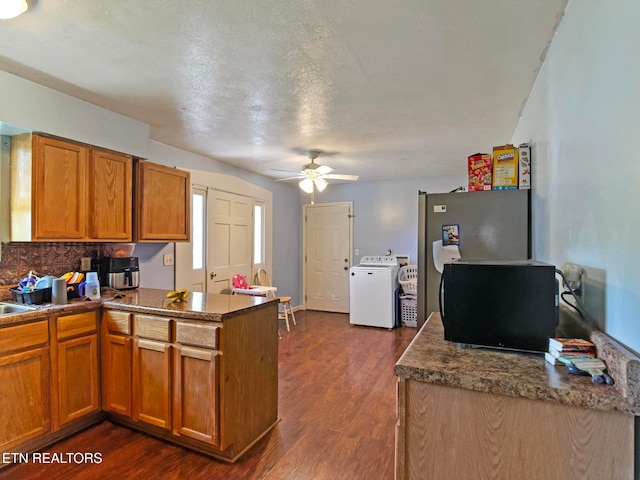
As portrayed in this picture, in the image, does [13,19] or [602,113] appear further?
[13,19]

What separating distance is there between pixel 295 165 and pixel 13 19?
3.23 m

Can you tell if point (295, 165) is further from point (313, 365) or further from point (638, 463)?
point (638, 463)

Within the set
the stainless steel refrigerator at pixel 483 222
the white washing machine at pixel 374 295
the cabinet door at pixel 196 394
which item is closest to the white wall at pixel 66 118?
the cabinet door at pixel 196 394

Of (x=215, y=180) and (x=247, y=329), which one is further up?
(x=215, y=180)

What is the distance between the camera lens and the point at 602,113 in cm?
112

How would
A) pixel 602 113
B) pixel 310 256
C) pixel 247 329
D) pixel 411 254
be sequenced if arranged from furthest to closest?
pixel 310 256
pixel 411 254
pixel 247 329
pixel 602 113

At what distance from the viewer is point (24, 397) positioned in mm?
2031

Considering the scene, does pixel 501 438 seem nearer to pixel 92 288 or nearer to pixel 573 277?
pixel 573 277

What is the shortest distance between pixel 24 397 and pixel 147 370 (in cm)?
65

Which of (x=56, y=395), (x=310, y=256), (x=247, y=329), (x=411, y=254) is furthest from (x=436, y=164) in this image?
(x=56, y=395)

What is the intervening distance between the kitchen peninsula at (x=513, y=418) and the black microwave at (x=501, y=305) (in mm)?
74

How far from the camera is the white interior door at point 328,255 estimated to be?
6141 mm

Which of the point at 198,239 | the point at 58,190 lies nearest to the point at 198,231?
the point at 198,239

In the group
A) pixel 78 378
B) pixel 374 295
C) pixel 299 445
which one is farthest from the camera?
pixel 374 295
